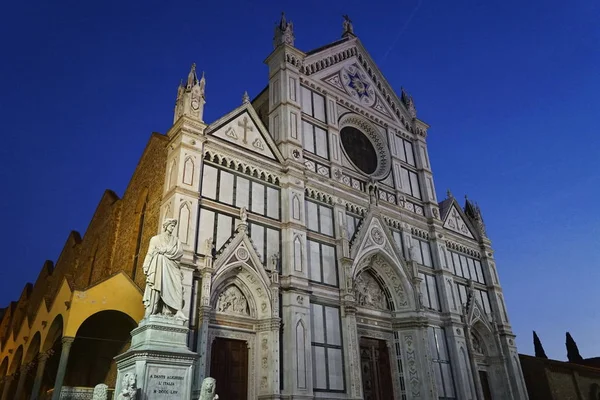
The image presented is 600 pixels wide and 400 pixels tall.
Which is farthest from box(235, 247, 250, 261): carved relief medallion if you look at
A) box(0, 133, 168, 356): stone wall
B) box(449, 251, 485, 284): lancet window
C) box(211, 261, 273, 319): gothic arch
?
box(449, 251, 485, 284): lancet window

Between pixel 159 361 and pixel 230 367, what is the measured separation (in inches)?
244

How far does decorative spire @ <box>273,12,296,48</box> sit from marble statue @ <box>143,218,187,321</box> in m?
13.9

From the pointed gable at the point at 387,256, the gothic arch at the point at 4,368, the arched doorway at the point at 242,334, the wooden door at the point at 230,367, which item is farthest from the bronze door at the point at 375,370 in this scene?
the gothic arch at the point at 4,368

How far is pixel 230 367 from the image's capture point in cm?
1406

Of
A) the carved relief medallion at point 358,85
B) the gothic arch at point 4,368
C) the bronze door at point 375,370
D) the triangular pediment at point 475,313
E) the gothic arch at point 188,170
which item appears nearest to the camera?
the gothic arch at point 188,170

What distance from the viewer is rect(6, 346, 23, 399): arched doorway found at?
19.0 m

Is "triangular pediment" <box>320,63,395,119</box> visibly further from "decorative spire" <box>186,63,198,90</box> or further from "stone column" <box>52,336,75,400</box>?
"stone column" <box>52,336,75,400</box>

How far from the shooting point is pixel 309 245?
17562mm

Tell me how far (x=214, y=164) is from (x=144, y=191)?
4.02 m

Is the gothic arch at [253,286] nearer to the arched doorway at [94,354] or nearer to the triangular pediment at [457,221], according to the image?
the arched doorway at [94,354]

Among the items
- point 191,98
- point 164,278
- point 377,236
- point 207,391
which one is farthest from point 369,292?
point 207,391

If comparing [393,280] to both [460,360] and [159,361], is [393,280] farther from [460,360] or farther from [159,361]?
[159,361]

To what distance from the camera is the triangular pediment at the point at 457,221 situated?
82.7 ft

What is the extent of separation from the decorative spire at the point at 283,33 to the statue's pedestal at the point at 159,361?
15.5m
